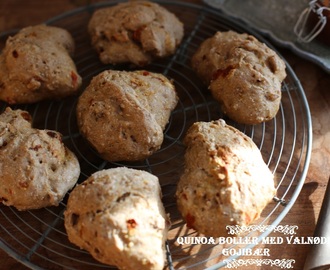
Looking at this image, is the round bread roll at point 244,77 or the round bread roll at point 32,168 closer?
the round bread roll at point 32,168

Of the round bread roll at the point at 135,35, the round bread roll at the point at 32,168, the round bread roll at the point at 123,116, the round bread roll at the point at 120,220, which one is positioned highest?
the round bread roll at the point at 135,35

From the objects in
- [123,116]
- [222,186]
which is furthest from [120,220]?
[123,116]

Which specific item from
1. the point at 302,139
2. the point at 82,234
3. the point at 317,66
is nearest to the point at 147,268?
the point at 82,234

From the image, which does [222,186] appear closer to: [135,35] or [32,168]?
[32,168]

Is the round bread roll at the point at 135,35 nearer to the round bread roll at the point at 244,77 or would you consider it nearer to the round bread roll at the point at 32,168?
the round bread roll at the point at 244,77

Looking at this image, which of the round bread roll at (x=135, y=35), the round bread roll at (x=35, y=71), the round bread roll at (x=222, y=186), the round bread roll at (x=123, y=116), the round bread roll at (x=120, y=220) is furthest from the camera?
the round bread roll at (x=135, y=35)

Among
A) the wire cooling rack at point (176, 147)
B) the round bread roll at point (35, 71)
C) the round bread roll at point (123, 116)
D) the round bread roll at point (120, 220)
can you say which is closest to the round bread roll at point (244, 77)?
the wire cooling rack at point (176, 147)

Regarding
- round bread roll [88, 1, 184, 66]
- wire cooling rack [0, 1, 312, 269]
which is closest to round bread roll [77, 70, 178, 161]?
wire cooling rack [0, 1, 312, 269]
